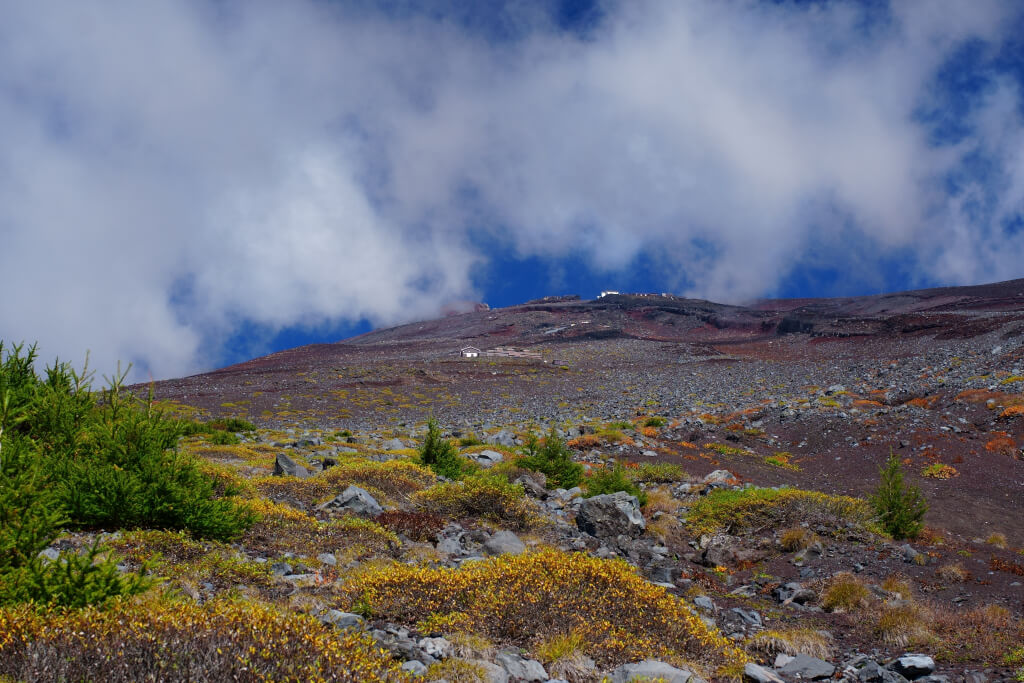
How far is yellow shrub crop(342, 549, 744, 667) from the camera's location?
209 inches

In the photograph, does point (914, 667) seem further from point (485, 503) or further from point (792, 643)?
point (485, 503)

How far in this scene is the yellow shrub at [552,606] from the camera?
5305 millimetres

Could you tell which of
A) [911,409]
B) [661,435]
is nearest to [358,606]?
[661,435]

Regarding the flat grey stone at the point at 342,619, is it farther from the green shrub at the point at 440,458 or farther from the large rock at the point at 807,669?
the green shrub at the point at 440,458

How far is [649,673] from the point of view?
475cm

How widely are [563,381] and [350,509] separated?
39.5 m

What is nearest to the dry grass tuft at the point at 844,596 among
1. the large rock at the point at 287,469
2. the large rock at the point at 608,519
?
the large rock at the point at 608,519

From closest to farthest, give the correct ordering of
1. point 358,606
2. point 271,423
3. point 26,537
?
point 26,537 → point 358,606 → point 271,423

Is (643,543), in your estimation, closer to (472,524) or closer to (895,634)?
(472,524)

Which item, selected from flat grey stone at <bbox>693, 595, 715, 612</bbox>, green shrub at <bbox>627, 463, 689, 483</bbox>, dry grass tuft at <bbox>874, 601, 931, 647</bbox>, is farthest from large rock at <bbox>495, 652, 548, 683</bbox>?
green shrub at <bbox>627, 463, 689, 483</bbox>

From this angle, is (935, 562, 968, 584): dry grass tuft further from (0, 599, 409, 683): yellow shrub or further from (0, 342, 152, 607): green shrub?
(0, 342, 152, 607): green shrub

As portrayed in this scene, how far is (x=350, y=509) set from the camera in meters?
9.66

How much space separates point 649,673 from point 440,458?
34.8ft

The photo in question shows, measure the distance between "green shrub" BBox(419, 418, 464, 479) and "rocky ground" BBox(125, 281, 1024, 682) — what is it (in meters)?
1.49
